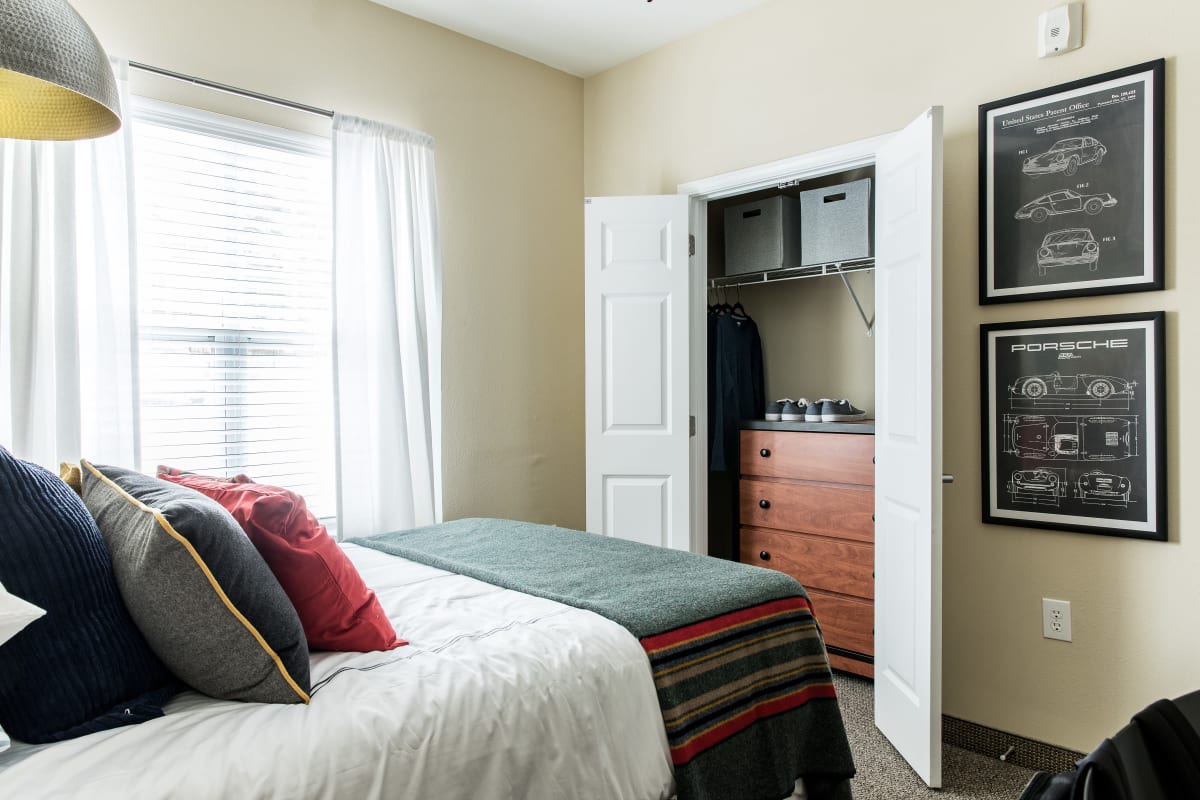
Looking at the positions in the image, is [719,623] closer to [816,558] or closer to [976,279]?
[976,279]

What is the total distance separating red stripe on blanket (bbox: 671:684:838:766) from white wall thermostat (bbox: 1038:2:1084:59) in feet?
6.67

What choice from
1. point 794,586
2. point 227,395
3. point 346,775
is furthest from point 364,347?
point 346,775

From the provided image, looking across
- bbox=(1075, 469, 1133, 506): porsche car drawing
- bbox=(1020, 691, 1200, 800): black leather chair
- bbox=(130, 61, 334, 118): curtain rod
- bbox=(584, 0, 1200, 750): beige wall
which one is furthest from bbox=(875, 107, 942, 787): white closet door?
bbox=(130, 61, 334, 118): curtain rod

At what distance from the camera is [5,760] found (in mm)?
1049

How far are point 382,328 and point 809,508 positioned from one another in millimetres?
1938

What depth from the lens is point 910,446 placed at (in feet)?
8.23

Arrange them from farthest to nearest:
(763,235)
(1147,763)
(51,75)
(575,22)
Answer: (763,235), (575,22), (51,75), (1147,763)

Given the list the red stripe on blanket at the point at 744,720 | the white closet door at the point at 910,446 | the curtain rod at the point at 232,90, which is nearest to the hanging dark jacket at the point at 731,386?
the white closet door at the point at 910,446

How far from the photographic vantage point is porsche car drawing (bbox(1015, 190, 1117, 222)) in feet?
7.77

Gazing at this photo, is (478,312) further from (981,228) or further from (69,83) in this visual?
(69,83)

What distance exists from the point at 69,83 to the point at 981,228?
252 centimetres

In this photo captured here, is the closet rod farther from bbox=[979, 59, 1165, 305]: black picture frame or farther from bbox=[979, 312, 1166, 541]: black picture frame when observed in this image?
bbox=[979, 312, 1166, 541]: black picture frame

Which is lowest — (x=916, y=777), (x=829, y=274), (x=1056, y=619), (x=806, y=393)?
(x=916, y=777)

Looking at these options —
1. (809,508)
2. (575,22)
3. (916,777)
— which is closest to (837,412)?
(809,508)
